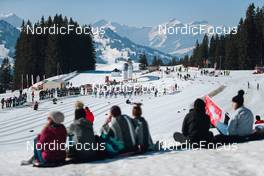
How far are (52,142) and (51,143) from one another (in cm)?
3

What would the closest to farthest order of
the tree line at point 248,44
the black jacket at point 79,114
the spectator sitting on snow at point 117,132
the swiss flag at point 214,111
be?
the black jacket at point 79,114
the spectator sitting on snow at point 117,132
the swiss flag at point 214,111
the tree line at point 248,44

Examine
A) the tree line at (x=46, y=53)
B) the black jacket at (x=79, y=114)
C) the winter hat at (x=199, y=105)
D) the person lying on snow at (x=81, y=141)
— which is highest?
the tree line at (x=46, y=53)

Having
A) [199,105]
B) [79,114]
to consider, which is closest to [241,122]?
[199,105]

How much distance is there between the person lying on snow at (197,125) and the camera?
1113 centimetres

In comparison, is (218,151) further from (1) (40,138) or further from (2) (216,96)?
(2) (216,96)

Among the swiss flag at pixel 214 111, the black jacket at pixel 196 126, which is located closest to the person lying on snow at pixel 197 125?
the black jacket at pixel 196 126

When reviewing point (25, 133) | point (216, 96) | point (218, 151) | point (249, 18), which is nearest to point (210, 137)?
point (218, 151)

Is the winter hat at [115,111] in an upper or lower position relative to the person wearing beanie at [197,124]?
upper

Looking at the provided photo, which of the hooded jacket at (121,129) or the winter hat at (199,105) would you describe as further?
the winter hat at (199,105)

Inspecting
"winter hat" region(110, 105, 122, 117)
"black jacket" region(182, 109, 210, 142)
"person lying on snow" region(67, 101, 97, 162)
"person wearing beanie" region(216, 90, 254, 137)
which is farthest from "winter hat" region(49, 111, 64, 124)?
"person wearing beanie" region(216, 90, 254, 137)

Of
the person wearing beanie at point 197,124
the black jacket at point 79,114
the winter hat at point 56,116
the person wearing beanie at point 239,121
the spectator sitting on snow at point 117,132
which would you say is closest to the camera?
the winter hat at point 56,116

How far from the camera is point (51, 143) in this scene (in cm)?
1000

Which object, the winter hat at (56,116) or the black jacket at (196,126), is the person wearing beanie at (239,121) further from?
the winter hat at (56,116)

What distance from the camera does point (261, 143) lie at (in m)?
11.8
